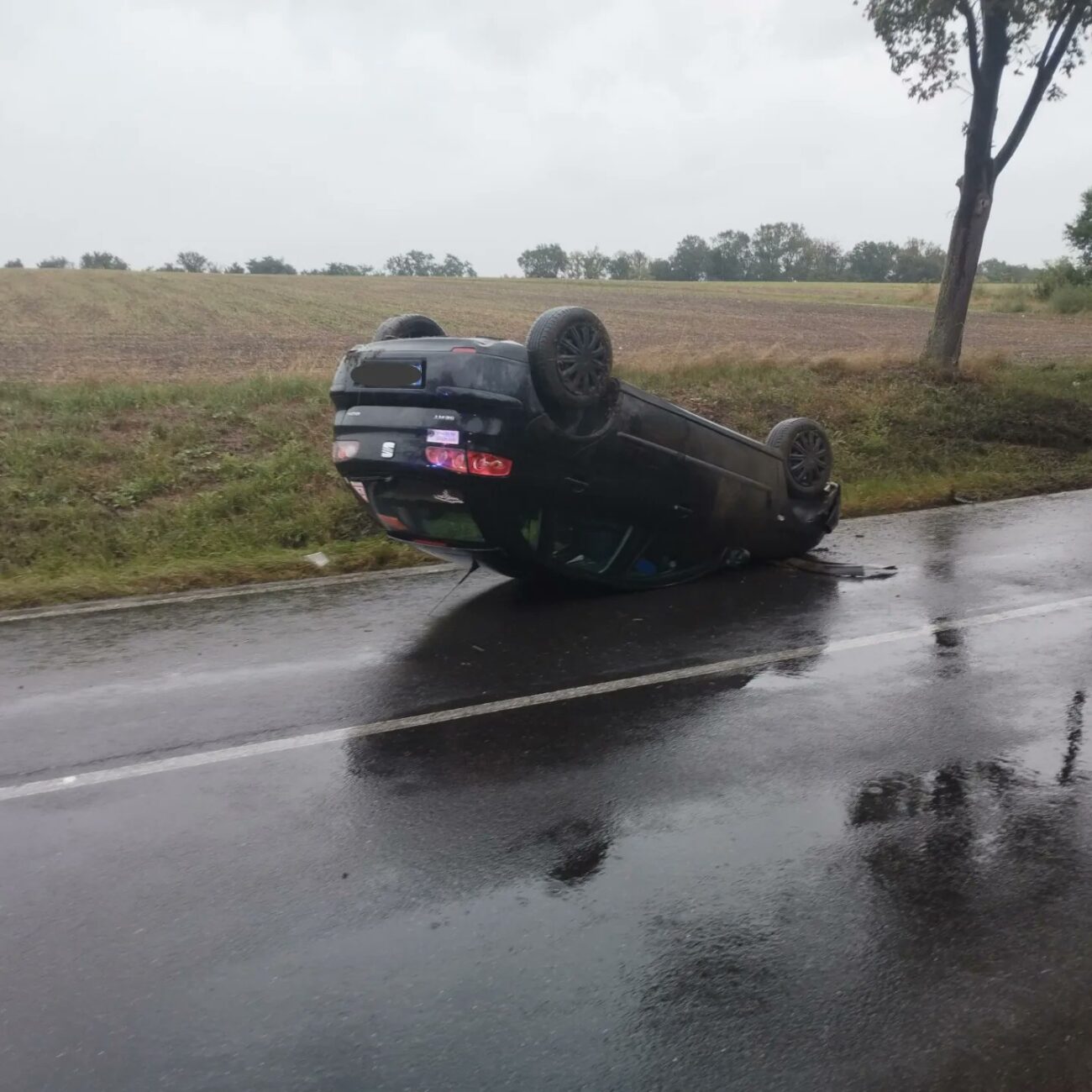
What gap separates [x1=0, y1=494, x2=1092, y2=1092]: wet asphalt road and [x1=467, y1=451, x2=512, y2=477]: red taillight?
3.36ft

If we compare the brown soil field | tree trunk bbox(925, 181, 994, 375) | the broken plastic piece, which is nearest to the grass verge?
tree trunk bbox(925, 181, 994, 375)

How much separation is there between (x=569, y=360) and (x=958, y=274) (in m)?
13.1

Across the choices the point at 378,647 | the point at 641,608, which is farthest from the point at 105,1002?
the point at 641,608

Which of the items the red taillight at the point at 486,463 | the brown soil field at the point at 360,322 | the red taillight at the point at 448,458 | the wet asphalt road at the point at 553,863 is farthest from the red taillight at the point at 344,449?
the brown soil field at the point at 360,322

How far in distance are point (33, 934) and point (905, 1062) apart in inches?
103

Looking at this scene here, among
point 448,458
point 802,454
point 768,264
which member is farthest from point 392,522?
point 768,264

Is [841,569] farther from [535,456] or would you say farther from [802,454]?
[535,456]

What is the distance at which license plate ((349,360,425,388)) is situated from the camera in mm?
6801

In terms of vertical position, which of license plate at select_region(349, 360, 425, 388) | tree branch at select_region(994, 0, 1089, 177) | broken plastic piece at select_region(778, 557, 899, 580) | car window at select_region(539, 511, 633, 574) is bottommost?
broken plastic piece at select_region(778, 557, 899, 580)

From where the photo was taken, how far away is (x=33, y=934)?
3.62 m

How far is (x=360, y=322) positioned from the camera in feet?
108

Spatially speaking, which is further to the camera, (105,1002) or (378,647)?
(378,647)

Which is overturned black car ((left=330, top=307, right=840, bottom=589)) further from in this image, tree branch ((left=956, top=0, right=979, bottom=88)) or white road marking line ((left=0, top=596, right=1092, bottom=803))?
tree branch ((left=956, top=0, right=979, bottom=88))

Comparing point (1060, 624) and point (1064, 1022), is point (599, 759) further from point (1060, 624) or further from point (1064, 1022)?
point (1060, 624)
